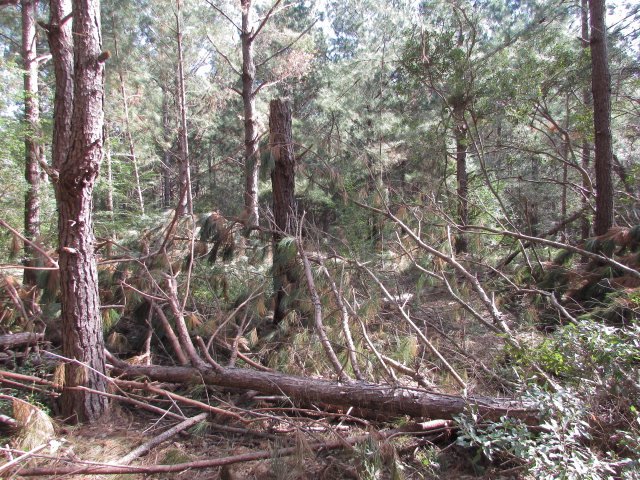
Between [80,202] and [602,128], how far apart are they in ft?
22.0

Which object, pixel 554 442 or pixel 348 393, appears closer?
pixel 554 442

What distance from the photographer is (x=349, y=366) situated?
3.17 metres

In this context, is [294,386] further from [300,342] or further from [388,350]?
[388,350]

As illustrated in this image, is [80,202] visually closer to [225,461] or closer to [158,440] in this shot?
[158,440]

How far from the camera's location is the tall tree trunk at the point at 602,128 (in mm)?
5613

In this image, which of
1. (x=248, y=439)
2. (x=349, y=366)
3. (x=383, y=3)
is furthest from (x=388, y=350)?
(x=383, y=3)

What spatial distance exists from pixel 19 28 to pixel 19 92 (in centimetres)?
447

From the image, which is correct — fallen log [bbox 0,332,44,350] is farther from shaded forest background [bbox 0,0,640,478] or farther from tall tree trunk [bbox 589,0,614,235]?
tall tree trunk [bbox 589,0,614,235]

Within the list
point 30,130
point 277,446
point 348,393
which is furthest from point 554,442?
point 30,130

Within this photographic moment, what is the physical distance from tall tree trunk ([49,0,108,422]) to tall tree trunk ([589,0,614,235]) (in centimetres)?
635

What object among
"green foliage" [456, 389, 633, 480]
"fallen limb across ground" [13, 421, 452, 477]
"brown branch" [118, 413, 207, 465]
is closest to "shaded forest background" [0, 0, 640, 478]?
"green foliage" [456, 389, 633, 480]

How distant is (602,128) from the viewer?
570 centimetres

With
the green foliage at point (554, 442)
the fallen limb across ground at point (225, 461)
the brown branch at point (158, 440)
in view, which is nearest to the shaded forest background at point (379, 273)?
the green foliage at point (554, 442)

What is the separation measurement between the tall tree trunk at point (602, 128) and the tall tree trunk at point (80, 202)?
635cm
